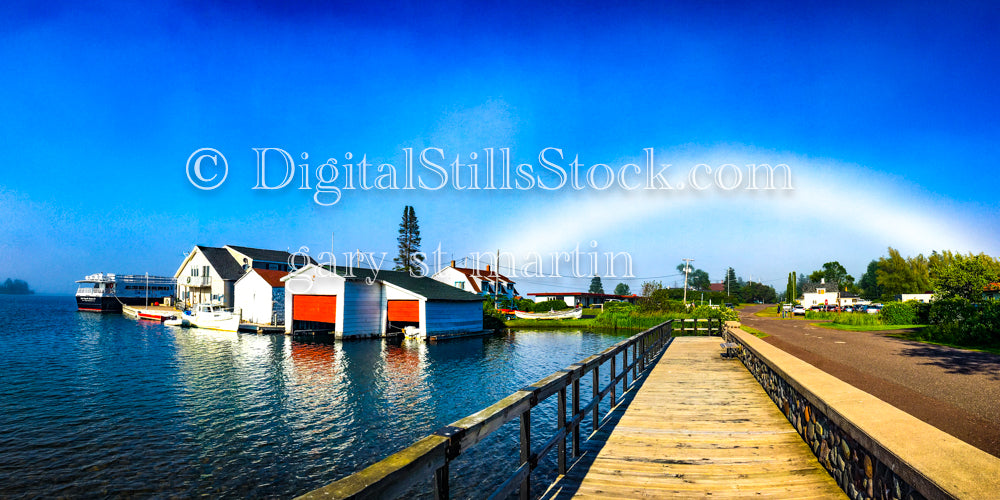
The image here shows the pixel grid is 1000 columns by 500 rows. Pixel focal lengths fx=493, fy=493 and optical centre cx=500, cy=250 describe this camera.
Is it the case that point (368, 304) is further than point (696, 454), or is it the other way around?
point (368, 304)

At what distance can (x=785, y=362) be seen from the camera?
9.33 metres

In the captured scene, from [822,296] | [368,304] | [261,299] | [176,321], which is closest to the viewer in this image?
[368,304]

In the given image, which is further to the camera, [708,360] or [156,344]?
[156,344]

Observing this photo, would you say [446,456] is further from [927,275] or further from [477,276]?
[927,275]

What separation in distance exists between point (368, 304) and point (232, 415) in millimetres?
26060

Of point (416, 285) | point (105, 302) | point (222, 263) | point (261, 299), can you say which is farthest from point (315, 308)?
point (105, 302)

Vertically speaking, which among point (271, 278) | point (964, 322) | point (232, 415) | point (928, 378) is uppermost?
point (271, 278)

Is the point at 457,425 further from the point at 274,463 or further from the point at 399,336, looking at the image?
the point at 399,336

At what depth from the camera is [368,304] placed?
4159cm

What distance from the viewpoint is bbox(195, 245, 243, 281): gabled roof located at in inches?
2504

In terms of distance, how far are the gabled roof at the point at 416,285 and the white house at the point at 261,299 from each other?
11.3 metres

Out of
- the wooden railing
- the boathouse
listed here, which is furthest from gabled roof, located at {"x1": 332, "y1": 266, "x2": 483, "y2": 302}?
the wooden railing

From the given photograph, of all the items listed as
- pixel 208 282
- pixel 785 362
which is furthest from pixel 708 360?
pixel 208 282

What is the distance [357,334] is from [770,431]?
120 feet
